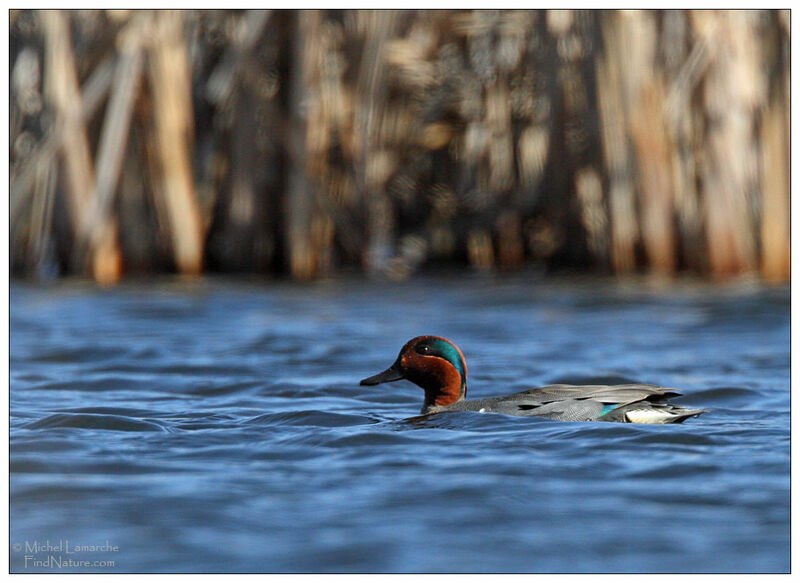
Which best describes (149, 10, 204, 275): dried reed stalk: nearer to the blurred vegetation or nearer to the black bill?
the blurred vegetation

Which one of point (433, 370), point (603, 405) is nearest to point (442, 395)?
point (433, 370)

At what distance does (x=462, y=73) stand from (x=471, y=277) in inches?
72.4

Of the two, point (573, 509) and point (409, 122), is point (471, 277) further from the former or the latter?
point (573, 509)

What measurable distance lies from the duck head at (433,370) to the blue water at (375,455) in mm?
194

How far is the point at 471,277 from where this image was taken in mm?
11195

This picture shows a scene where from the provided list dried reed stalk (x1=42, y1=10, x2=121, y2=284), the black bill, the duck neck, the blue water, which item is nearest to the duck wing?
the blue water

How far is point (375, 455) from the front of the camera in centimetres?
442

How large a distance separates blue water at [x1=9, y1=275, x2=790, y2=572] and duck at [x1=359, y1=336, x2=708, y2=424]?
0.11 m

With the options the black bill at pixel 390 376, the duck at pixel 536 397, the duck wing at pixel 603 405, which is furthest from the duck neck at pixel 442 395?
the duck wing at pixel 603 405

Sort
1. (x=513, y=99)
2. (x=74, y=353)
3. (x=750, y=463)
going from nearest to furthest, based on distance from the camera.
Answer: (x=750, y=463) < (x=74, y=353) < (x=513, y=99)

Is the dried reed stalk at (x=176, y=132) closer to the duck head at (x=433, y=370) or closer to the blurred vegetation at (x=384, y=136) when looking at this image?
the blurred vegetation at (x=384, y=136)

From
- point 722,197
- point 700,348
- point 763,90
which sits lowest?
point 700,348

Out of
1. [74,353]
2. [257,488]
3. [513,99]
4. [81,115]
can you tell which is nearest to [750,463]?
[257,488]

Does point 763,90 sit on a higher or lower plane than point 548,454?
higher
